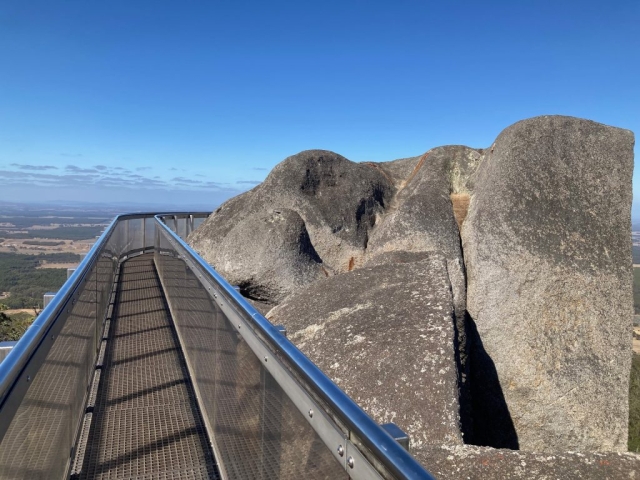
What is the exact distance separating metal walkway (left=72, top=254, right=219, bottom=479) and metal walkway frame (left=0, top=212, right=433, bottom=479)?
0.16 meters

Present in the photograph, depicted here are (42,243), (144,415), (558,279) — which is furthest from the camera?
(42,243)

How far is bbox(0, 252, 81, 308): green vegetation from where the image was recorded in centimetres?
4555

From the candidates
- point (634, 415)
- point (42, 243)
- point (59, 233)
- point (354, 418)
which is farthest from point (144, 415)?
point (59, 233)

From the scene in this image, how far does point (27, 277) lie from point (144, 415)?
2614 inches

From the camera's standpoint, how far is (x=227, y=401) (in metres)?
3.96

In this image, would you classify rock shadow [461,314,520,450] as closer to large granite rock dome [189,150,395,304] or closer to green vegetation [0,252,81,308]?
large granite rock dome [189,150,395,304]

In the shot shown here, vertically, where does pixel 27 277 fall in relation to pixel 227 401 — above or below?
below

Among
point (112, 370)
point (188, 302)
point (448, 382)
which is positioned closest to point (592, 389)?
point (448, 382)

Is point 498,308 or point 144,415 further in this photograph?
point 498,308

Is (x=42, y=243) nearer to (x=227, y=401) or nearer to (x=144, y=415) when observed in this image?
(x=144, y=415)

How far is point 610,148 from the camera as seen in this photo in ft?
31.3

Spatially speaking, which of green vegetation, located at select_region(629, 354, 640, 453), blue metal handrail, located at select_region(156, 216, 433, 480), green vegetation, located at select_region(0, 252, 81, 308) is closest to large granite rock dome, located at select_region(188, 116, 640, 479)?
blue metal handrail, located at select_region(156, 216, 433, 480)

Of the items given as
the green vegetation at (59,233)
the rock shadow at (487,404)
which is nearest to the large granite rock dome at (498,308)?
the rock shadow at (487,404)

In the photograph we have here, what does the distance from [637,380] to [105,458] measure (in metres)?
24.7
